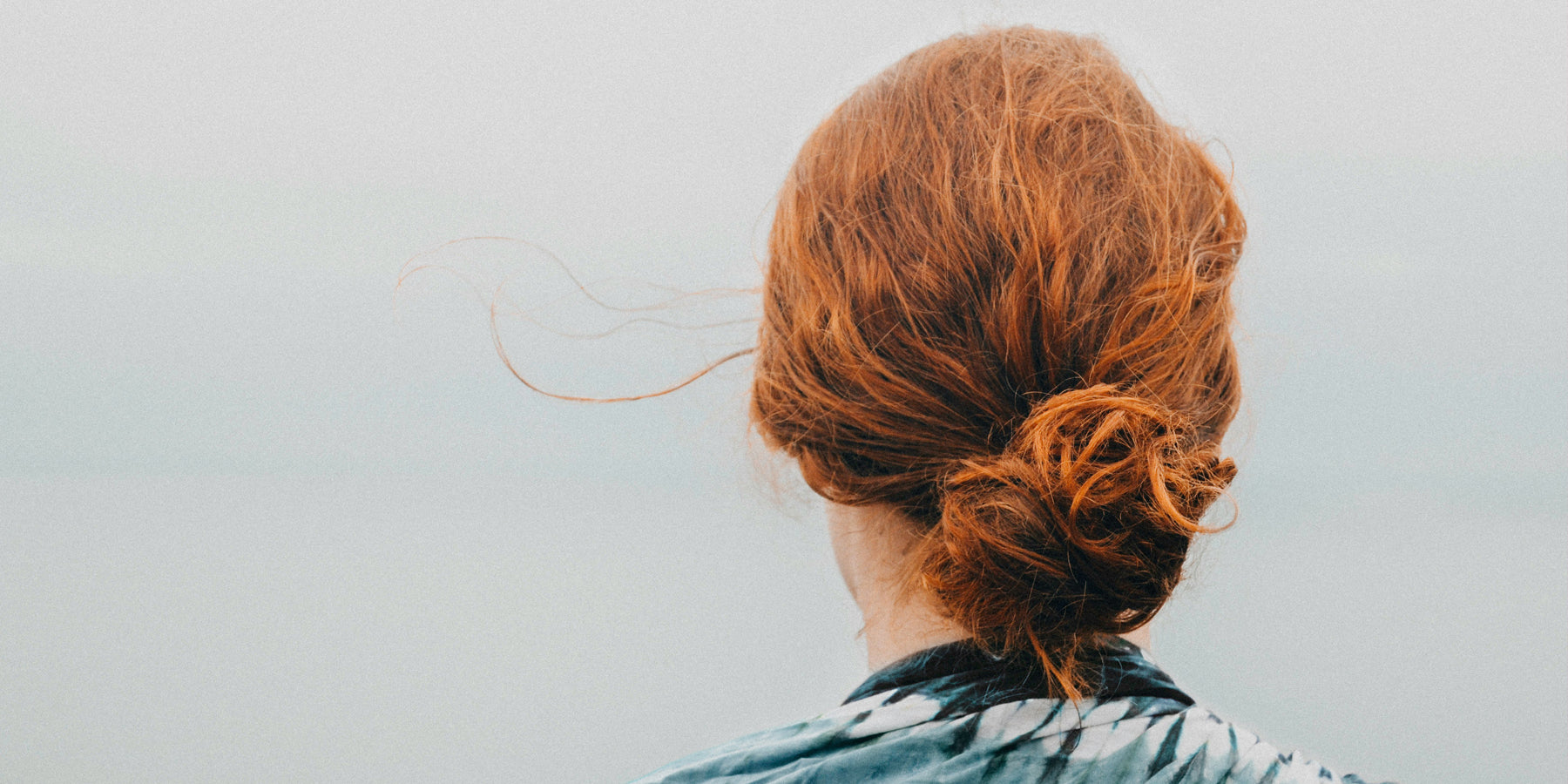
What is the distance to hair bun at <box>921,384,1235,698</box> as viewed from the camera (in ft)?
Answer: 2.31

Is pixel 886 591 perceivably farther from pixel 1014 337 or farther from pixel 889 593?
pixel 1014 337

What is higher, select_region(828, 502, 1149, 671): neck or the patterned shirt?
select_region(828, 502, 1149, 671): neck

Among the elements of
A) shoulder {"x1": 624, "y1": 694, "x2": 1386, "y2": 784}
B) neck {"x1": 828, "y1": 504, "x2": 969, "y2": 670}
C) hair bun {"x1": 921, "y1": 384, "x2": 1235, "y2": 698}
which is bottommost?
shoulder {"x1": 624, "y1": 694, "x2": 1386, "y2": 784}

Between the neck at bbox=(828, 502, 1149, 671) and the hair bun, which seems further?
the neck at bbox=(828, 502, 1149, 671)

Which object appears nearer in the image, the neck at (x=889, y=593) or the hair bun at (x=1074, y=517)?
the hair bun at (x=1074, y=517)

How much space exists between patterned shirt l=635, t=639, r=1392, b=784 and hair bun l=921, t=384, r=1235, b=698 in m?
0.05

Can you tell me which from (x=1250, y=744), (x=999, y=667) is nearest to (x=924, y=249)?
(x=999, y=667)

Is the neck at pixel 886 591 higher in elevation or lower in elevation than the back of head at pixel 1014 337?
lower

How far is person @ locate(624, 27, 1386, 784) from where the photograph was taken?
719mm

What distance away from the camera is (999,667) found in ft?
2.59

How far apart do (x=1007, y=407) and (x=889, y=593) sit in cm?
17

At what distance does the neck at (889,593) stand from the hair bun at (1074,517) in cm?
6

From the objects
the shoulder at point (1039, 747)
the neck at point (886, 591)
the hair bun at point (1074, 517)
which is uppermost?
the hair bun at point (1074, 517)

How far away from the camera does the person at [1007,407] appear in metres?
0.72
